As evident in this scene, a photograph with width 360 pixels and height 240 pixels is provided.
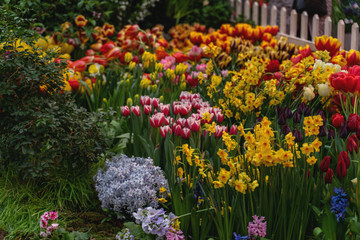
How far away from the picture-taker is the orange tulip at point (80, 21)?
15.4ft

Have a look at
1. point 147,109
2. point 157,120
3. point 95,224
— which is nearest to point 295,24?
point 147,109

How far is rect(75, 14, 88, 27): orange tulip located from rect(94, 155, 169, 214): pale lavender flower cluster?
100 inches

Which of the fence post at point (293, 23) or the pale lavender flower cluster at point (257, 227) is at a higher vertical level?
the fence post at point (293, 23)

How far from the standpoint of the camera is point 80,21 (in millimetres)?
4719

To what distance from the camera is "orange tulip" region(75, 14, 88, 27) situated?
4.70m

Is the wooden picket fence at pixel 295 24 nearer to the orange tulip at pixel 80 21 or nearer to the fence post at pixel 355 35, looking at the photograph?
the fence post at pixel 355 35

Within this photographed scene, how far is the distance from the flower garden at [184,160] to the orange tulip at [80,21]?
5.28ft

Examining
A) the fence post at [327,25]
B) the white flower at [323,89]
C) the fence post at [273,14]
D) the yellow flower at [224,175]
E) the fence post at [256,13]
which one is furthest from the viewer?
the fence post at [256,13]

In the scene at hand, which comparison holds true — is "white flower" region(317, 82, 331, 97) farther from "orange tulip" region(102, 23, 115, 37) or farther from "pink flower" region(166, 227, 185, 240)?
"orange tulip" region(102, 23, 115, 37)

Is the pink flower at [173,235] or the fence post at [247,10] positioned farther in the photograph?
the fence post at [247,10]

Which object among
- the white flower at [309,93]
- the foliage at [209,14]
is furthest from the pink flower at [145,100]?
the foliage at [209,14]

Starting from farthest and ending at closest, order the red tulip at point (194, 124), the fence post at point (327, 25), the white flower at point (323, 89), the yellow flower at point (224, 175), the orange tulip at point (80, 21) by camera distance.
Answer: the fence post at point (327, 25) → the orange tulip at point (80, 21) → the white flower at point (323, 89) → the red tulip at point (194, 124) → the yellow flower at point (224, 175)

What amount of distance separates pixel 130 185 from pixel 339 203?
100cm

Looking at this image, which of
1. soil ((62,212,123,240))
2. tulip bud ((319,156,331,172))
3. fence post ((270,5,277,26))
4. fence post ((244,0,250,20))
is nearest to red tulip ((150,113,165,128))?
soil ((62,212,123,240))
